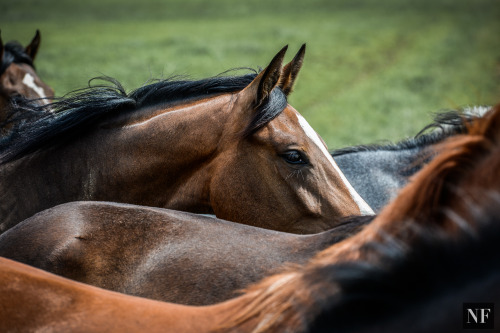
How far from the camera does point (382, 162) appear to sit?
198 inches

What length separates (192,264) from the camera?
230cm

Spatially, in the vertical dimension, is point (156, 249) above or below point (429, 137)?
below

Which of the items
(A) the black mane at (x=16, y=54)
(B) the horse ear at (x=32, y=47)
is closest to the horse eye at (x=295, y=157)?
(A) the black mane at (x=16, y=54)

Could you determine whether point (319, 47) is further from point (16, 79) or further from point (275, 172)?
point (275, 172)

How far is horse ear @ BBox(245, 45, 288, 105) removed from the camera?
331 cm

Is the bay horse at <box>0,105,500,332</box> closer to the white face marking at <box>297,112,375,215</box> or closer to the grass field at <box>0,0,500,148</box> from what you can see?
the white face marking at <box>297,112,375,215</box>

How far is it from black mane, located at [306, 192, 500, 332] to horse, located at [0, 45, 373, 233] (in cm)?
172

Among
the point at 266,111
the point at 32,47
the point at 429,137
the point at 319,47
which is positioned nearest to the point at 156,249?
the point at 266,111

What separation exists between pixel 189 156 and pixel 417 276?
7.34 feet

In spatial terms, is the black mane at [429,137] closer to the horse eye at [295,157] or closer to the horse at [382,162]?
the horse at [382,162]

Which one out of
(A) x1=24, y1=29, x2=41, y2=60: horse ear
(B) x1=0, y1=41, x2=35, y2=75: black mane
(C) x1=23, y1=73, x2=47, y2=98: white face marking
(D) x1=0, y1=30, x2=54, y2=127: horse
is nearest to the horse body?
(D) x1=0, y1=30, x2=54, y2=127: horse

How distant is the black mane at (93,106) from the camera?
3.56 m

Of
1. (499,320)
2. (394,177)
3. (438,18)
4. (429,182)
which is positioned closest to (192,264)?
(429,182)

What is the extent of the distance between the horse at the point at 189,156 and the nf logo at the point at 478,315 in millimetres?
1809
